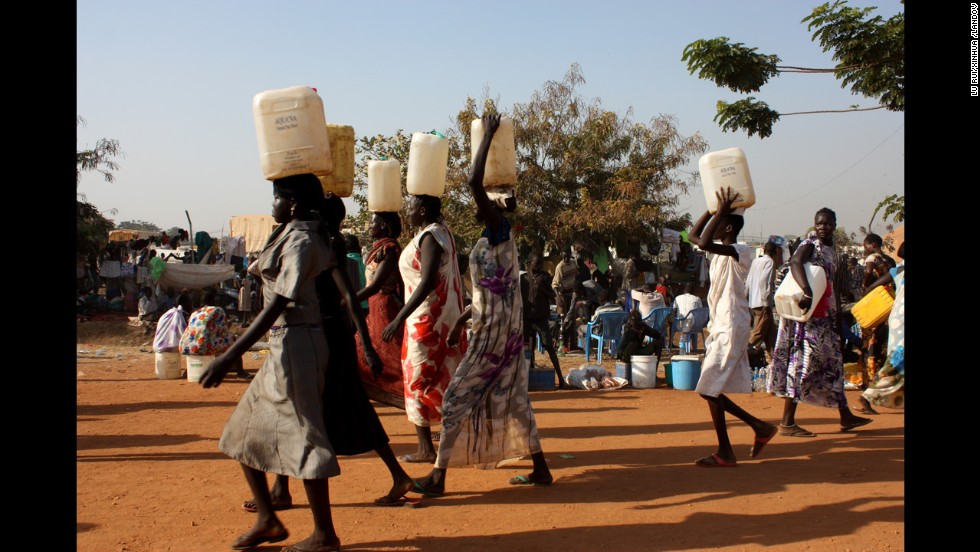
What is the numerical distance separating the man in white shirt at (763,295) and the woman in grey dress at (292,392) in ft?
28.9

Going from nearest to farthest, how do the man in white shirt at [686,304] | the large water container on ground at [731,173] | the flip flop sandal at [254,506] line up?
1. the flip flop sandal at [254,506]
2. the large water container on ground at [731,173]
3. the man in white shirt at [686,304]

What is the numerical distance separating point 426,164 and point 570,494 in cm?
240

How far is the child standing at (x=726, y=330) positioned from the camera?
20.6 feet

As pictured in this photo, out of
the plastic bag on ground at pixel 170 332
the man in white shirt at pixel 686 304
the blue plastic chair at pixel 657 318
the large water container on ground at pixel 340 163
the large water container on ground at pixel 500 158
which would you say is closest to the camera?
the large water container on ground at pixel 500 158

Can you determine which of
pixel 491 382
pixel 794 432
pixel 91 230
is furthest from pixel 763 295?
pixel 91 230

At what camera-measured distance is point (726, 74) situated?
13.9 metres

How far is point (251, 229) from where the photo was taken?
2780 centimetres

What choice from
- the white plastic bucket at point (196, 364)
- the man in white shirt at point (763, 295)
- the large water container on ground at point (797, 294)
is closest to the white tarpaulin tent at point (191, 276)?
the white plastic bucket at point (196, 364)

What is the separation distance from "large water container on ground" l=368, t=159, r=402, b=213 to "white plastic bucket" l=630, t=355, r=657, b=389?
5655 millimetres

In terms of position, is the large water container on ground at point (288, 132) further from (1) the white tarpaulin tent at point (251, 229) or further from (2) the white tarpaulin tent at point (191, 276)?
(1) the white tarpaulin tent at point (251, 229)
